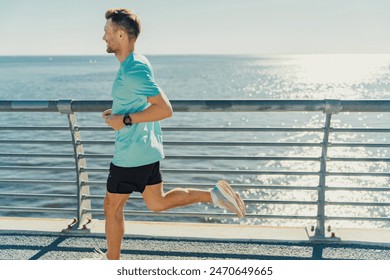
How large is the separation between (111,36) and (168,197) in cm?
125

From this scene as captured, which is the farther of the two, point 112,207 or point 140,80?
point 112,207

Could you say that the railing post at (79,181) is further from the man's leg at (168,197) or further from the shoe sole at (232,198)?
the shoe sole at (232,198)

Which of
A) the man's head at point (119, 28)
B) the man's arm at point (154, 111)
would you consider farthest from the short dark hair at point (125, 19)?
the man's arm at point (154, 111)

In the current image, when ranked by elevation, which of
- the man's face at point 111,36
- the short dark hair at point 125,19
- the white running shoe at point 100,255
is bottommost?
the white running shoe at point 100,255

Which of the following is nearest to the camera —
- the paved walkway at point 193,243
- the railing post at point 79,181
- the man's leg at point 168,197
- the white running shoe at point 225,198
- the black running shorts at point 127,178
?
the black running shorts at point 127,178

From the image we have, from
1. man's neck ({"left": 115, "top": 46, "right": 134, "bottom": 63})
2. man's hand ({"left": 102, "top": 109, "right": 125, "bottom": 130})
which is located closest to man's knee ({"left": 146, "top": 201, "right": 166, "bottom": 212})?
man's hand ({"left": 102, "top": 109, "right": 125, "bottom": 130})

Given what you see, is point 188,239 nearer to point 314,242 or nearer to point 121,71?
point 314,242

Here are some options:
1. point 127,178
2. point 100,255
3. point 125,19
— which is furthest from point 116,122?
point 100,255

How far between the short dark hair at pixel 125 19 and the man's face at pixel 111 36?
4 cm

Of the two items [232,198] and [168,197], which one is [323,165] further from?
[168,197]

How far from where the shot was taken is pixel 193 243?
4.11 metres

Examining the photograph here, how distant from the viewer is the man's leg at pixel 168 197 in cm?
348

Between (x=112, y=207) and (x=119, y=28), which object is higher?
(x=119, y=28)
